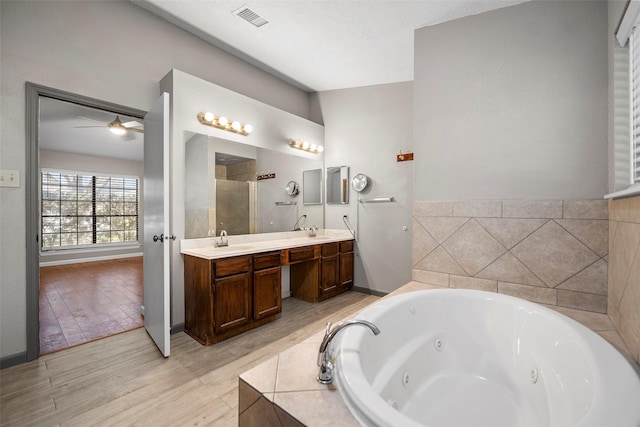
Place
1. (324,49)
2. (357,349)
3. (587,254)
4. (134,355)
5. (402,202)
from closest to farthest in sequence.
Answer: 1. (357,349)
2. (587,254)
3. (134,355)
4. (324,49)
5. (402,202)

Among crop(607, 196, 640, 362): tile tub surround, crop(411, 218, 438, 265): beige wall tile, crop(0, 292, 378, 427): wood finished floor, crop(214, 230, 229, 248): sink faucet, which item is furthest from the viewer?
crop(214, 230, 229, 248): sink faucet

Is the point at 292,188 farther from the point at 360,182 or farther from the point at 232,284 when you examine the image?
the point at 232,284

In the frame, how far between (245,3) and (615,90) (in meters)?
2.65

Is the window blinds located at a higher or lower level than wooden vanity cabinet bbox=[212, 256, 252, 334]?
higher

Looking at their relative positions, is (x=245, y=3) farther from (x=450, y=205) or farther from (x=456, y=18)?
(x=450, y=205)

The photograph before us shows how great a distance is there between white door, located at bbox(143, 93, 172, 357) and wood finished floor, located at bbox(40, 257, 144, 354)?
1.60 feet

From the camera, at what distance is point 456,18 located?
2.23 meters

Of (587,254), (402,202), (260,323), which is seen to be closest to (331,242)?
(402,202)

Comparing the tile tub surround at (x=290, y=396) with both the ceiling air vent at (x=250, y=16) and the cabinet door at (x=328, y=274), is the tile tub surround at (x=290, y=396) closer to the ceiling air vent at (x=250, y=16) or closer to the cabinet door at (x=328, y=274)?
the cabinet door at (x=328, y=274)

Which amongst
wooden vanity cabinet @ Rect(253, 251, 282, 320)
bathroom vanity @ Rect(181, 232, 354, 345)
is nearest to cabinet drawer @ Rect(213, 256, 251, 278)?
bathroom vanity @ Rect(181, 232, 354, 345)

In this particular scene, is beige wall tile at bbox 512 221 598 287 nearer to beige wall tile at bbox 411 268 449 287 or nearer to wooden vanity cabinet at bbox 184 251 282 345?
beige wall tile at bbox 411 268 449 287

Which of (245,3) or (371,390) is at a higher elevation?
(245,3)

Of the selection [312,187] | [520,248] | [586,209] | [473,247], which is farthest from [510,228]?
[312,187]

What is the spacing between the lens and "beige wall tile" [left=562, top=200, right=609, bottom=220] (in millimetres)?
1727
